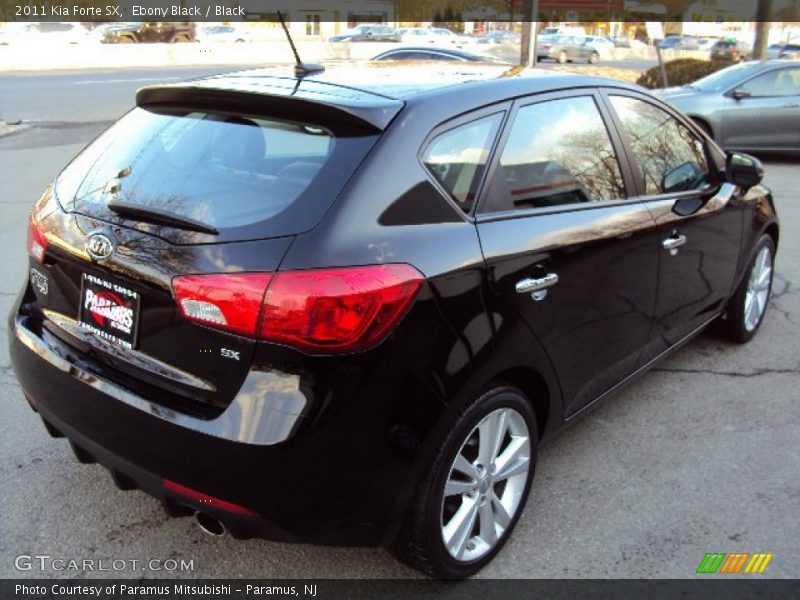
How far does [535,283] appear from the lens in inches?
103

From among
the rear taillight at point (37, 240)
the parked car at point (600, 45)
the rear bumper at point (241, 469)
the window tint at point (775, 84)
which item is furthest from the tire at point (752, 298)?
the parked car at point (600, 45)

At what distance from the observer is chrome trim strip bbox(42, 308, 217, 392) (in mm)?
2223

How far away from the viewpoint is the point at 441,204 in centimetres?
240

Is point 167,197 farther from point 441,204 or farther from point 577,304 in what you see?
point 577,304

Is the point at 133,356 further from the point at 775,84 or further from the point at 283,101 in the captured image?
the point at 775,84

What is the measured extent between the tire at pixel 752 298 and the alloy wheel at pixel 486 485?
2275 mm

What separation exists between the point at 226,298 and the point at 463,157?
3.13ft

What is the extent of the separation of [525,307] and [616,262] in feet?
2.21

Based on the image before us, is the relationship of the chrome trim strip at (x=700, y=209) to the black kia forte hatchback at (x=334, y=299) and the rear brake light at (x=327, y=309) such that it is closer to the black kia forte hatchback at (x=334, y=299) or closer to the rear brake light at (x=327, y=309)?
the black kia forte hatchback at (x=334, y=299)

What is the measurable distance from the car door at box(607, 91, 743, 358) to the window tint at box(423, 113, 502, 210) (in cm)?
96

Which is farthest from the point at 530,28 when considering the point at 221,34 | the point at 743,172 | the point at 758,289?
the point at 221,34

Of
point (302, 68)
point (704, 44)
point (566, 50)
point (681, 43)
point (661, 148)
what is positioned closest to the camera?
point (302, 68)

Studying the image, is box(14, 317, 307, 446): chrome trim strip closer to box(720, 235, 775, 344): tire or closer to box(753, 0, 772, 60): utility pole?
box(720, 235, 775, 344): tire

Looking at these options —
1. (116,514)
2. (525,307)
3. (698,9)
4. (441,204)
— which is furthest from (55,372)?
(698,9)
